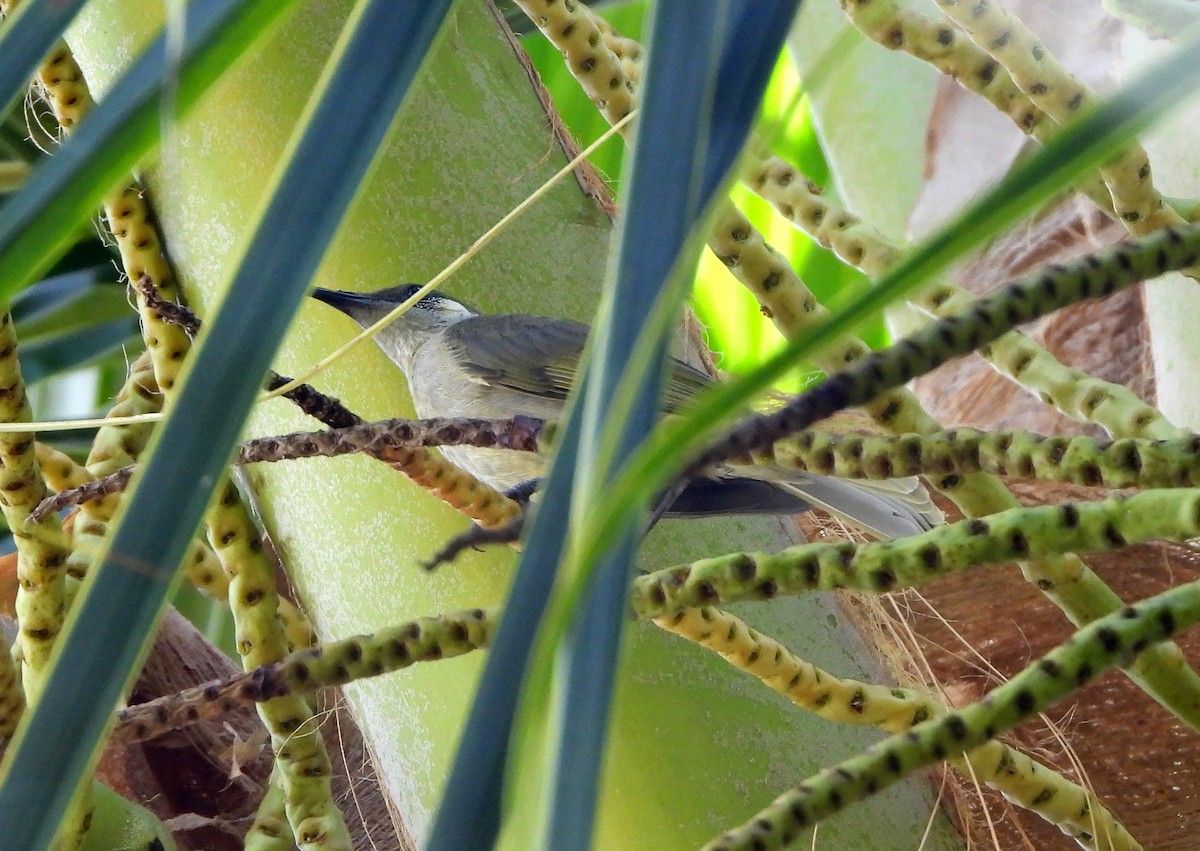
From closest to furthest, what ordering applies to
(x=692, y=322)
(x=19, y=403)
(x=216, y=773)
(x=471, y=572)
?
(x=19, y=403), (x=471, y=572), (x=216, y=773), (x=692, y=322)

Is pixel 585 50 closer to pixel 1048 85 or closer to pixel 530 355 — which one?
pixel 1048 85

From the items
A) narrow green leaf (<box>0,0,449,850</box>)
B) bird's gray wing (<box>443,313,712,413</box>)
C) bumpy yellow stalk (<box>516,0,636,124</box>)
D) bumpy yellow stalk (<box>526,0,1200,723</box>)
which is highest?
bird's gray wing (<box>443,313,712,413</box>)

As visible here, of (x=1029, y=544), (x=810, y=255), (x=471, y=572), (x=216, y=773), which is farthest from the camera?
(x=810, y=255)

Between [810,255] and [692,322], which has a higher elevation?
[810,255]

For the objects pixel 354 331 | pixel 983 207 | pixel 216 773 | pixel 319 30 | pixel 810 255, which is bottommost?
pixel 983 207

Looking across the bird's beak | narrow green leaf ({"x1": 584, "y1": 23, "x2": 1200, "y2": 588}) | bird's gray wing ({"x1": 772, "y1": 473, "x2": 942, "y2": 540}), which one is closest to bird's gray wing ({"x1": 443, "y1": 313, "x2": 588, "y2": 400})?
the bird's beak

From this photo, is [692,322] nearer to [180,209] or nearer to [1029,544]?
[180,209]

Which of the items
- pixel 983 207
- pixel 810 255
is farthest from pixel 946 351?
pixel 810 255

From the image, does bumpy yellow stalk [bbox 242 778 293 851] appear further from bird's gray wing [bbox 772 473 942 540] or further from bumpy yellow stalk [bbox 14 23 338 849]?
bird's gray wing [bbox 772 473 942 540]
